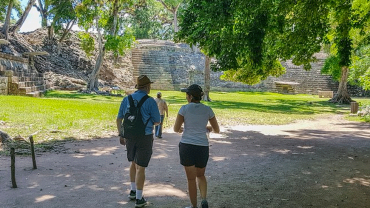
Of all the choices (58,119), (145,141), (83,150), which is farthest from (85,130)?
(145,141)

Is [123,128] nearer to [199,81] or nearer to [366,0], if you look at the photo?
[366,0]

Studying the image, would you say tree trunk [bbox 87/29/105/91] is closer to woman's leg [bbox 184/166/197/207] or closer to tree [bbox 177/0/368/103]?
tree [bbox 177/0/368/103]

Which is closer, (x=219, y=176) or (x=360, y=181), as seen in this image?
(x=360, y=181)

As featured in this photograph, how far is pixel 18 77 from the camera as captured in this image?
22.8 metres

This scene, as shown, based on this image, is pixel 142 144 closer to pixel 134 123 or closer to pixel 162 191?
pixel 134 123

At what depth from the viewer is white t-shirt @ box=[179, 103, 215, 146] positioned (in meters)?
4.70

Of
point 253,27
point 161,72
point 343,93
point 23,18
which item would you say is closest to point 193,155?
point 253,27

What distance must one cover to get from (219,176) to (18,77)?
758 inches

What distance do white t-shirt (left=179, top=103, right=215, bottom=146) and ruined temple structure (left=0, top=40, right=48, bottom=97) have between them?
1844cm

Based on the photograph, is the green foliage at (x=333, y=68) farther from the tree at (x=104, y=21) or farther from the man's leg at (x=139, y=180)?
the man's leg at (x=139, y=180)

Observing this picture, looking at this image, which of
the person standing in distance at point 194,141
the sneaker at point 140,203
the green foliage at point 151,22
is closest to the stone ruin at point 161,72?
the green foliage at point 151,22

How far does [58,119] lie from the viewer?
13.8m

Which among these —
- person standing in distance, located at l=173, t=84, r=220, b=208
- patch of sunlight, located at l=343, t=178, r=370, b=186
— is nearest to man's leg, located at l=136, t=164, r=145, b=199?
person standing in distance, located at l=173, t=84, r=220, b=208

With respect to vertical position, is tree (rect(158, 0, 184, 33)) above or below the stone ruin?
above
